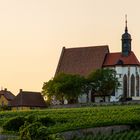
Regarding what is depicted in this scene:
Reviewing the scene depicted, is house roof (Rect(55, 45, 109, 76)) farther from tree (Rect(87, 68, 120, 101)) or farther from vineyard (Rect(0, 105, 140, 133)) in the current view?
vineyard (Rect(0, 105, 140, 133))

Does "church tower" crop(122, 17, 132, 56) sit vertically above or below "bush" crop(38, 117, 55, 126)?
above

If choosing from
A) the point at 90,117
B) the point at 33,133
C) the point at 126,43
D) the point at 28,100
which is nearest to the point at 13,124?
the point at 90,117

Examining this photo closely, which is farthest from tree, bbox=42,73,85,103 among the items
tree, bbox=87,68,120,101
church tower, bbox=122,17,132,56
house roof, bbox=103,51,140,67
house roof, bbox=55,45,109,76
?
church tower, bbox=122,17,132,56

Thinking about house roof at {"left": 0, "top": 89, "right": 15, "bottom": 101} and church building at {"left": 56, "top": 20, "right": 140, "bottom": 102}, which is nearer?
church building at {"left": 56, "top": 20, "right": 140, "bottom": 102}

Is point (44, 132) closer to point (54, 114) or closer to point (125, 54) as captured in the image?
point (54, 114)

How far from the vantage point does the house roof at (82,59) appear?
123 meters

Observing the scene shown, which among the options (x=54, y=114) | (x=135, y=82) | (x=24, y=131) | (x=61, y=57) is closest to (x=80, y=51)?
(x=61, y=57)

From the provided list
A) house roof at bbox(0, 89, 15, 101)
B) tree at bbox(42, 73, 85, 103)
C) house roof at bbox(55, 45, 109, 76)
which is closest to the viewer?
tree at bbox(42, 73, 85, 103)

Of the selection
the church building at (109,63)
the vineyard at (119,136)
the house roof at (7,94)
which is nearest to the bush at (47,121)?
the vineyard at (119,136)

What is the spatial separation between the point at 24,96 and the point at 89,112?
30740 millimetres

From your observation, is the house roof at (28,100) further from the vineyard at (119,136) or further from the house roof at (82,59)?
the vineyard at (119,136)

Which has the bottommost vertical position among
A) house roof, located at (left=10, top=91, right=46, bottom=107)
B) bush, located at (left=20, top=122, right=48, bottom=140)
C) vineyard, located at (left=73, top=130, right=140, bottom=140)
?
vineyard, located at (left=73, top=130, right=140, bottom=140)

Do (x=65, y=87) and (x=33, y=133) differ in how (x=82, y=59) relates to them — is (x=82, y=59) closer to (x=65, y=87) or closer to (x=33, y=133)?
(x=65, y=87)

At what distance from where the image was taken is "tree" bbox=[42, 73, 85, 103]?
112 m
